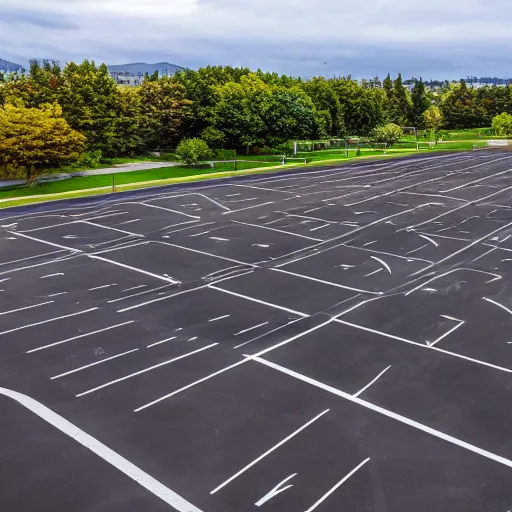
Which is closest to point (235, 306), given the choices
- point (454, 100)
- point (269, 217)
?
point (269, 217)

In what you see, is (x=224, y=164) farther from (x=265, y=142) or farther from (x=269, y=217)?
(x=269, y=217)

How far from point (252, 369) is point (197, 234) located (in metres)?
17.1

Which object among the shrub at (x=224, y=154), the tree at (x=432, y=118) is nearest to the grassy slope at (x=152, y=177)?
the shrub at (x=224, y=154)

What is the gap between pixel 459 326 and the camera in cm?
1983

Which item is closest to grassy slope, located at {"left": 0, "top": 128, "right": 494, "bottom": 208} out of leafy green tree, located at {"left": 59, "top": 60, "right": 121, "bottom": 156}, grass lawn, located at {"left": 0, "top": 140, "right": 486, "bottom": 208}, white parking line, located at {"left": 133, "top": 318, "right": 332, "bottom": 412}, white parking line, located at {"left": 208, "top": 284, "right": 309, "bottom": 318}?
grass lawn, located at {"left": 0, "top": 140, "right": 486, "bottom": 208}

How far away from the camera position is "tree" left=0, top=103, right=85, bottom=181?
143 feet

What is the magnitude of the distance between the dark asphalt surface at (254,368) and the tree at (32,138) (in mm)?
12111

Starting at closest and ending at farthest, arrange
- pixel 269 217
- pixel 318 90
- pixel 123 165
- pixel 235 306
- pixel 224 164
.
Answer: pixel 235 306, pixel 269 217, pixel 123 165, pixel 224 164, pixel 318 90

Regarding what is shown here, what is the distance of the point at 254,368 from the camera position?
16500 millimetres

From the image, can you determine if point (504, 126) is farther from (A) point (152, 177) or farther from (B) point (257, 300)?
(B) point (257, 300)

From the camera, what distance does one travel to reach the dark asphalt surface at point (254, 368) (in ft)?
38.1

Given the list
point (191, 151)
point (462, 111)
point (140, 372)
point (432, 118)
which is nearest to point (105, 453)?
point (140, 372)

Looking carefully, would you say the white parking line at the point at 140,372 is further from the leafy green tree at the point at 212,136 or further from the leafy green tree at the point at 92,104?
the leafy green tree at the point at 212,136

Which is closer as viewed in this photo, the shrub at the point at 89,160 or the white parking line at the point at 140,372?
the white parking line at the point at 140,372
